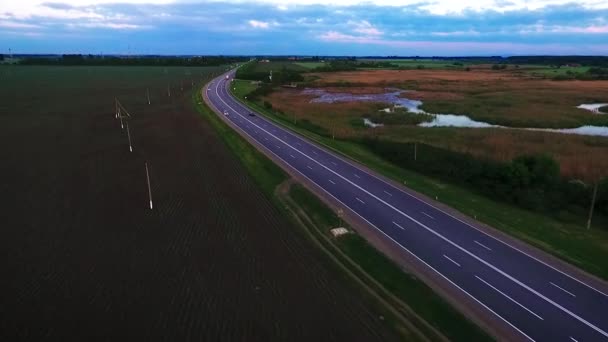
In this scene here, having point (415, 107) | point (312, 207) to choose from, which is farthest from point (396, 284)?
point (415, 107)

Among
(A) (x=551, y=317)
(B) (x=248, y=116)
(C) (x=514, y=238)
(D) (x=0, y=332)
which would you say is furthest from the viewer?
(B) (x=248, y=116)


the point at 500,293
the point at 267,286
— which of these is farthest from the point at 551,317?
the point at 267,286

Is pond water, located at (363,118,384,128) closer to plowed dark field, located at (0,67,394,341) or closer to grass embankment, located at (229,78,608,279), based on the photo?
grass embankment, located at (229,78,608,279)

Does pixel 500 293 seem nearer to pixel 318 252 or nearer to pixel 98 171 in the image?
pixel 318 252

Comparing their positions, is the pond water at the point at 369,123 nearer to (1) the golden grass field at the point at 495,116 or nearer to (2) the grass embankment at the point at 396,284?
(1) the golden grass field at the point at 495,116

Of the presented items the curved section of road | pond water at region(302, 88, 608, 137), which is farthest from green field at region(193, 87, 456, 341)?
pond water at region(302, 88, 608, 137)

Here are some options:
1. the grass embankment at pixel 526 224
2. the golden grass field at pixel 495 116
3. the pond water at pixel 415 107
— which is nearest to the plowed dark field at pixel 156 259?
the grass embankment at pixel 526 224
